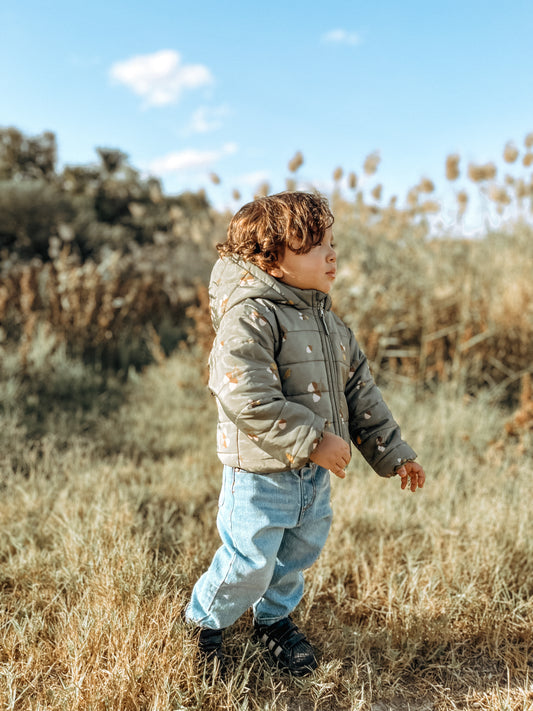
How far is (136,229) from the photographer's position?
49.9 ft

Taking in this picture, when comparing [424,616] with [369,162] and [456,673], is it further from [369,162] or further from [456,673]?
[369,162]

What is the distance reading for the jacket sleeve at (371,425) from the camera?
1843 mm

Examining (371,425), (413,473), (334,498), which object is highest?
(371,425)

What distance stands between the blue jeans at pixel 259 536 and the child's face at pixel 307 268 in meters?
0.55

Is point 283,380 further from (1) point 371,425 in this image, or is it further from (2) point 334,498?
(2) point 334,498

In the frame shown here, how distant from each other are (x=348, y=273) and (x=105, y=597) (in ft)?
10.7

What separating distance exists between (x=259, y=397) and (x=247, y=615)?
3.39 feet

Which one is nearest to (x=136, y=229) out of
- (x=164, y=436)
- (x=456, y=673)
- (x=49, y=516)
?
(x=164, y=436)

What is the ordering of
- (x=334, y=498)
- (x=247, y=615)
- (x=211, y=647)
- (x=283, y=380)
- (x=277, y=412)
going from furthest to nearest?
(x=334, y=498) → (x=247, y=615) → (x=211, y=647) → (x=283, y=380) → (x=277, y=412)

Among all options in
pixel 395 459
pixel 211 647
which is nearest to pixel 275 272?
pixel 395 459

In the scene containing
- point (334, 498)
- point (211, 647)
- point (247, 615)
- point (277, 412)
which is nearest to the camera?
point (277, 412)

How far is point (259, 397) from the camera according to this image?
4.90 feet

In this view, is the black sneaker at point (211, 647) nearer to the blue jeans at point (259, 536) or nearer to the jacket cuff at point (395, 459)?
the blue jeans at point (259, 536)

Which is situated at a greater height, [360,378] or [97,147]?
[97,147]
